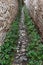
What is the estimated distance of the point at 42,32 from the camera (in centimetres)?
612

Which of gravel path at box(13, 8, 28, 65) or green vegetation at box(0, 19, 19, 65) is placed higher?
green vegetation at box(0, 19, 19, 65)

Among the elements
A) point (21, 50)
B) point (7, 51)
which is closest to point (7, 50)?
point (7, 51)

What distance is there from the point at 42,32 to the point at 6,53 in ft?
5.51

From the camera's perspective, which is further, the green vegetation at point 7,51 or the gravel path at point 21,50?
the gravel path at point 21,50

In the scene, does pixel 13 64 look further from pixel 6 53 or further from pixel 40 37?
pixel 40 37

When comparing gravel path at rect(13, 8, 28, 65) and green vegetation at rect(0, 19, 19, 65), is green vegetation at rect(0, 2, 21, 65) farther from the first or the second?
gravel path at rect(13, 8, 28, 65)

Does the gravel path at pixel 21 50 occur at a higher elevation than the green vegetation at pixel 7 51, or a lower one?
lower

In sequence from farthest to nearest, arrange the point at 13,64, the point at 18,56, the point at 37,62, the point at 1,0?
the point at 1,0 < the point at 18,56 < the point at 13,64 < the point at 37,62

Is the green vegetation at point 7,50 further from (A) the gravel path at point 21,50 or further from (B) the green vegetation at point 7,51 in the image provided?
(A) the gravel path at point 21,50

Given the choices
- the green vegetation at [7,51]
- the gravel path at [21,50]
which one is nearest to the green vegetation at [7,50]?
the green vegetation at [7,51]

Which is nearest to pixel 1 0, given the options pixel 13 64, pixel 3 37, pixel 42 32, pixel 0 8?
pixel 0 8

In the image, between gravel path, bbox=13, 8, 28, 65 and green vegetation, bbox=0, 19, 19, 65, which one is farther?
gravel path, bbox=13, 8, 28, 65

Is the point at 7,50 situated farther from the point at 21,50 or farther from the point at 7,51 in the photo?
the point at 21,50

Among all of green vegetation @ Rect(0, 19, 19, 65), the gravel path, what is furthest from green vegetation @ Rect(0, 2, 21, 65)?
the gravel path
